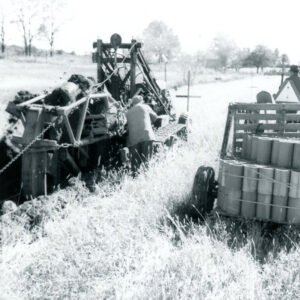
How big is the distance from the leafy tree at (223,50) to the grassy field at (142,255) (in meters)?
109

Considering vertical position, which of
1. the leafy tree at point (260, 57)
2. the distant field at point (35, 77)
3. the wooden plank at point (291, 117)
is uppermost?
the leafy tree at point (260, 57)

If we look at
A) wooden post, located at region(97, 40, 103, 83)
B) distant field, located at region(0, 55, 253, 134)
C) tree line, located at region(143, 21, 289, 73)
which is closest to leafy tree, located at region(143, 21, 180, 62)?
tree line, located at region(143, 21, 289, 73)

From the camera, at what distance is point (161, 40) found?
109 meters

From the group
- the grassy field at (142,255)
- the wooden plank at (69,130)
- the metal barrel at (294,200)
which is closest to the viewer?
the grassy field at (142,255)

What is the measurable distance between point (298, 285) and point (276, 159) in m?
1.80

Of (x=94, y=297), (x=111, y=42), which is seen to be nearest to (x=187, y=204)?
(x=94, y=297)

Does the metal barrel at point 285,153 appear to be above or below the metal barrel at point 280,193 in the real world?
above

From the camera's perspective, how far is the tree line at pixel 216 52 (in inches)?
4018

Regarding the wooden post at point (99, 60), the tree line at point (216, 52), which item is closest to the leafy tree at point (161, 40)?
the tree line at point (216, 52)

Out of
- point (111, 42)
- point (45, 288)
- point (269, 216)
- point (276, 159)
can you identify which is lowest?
point (45, 288)

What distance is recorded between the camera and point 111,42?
1143 centimetres

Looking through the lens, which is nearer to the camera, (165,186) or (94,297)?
(94,297)

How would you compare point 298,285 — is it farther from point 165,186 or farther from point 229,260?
point 165,186

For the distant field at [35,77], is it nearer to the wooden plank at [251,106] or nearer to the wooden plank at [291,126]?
the wooden plank at [251,106]
